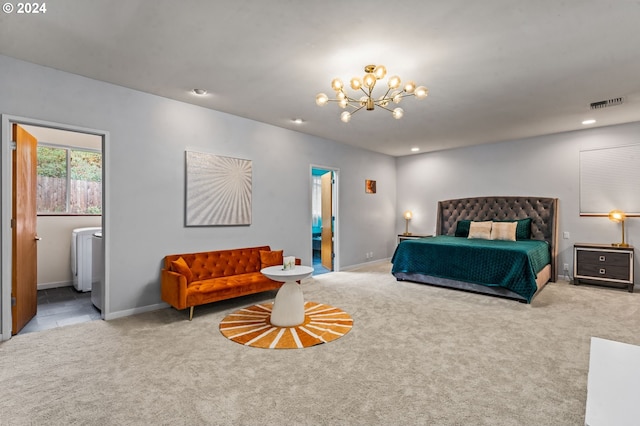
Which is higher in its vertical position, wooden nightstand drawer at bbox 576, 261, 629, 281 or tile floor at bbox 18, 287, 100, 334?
wooden nightstand drawer at bbox 576, 261, 629, 281

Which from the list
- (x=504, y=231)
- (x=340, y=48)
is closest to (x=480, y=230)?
(x=504, y=231)

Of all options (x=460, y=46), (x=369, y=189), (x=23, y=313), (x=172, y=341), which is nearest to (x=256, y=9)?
(x=460, y=46)

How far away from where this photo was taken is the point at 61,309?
13.1 feet

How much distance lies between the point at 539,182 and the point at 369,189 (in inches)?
128

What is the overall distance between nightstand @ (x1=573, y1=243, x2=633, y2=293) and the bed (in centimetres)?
40

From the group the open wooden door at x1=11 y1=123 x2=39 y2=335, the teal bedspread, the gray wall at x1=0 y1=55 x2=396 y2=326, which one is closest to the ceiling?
the gray wall at x1=0 y1=55 x2=396 y2=326

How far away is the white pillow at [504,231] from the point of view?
18.5 ft

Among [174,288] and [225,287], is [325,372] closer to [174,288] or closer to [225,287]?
[225,287]

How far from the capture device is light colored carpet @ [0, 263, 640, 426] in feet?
6.37

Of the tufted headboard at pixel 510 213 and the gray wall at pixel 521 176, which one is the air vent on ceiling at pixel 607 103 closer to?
the gray wall at pixel 521 176

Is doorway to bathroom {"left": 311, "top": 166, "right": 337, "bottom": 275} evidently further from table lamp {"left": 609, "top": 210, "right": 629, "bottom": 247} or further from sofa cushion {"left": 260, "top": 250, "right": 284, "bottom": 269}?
table lamp {"left": 609, "top": 210, "right": 629, "bottom": 247}

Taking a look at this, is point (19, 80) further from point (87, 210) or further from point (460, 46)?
point (460, 46)

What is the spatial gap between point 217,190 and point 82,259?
2.44 metres

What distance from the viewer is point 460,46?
2.74m
